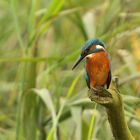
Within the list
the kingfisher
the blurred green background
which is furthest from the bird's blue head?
the blurred green background

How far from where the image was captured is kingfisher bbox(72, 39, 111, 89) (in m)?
1.35

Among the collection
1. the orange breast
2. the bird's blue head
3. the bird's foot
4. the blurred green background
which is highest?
the blurred green background

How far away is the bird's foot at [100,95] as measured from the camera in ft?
4.22

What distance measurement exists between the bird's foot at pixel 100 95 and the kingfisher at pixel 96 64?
2 cm

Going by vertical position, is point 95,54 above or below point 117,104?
above

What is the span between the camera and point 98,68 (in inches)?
53.1

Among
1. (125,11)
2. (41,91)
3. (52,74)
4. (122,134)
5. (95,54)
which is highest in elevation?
→ (125,11)

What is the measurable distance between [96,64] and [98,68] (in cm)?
1

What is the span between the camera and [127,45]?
3.52m

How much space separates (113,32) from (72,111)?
1.04 feet

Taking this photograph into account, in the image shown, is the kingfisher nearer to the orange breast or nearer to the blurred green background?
the orange breast

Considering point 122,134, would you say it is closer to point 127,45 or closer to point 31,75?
point 31,75

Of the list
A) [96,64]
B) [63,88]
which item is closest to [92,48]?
[96,64]

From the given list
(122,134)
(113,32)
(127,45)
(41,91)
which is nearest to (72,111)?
(41,91)
